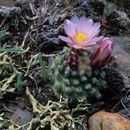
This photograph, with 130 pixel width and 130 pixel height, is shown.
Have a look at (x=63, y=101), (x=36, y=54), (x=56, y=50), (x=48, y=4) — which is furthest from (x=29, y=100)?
(x=48, y=4)

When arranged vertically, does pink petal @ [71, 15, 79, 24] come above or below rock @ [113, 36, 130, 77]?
above

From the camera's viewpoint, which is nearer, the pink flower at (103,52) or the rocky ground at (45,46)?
the pink flower at (103,52)

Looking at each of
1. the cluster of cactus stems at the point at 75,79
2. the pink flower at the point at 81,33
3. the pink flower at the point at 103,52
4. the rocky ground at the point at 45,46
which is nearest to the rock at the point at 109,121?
the rocky ground at the point at 45,46

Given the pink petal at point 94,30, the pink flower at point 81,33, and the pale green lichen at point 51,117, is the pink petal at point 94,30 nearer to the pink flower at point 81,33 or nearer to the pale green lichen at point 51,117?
the pink flower at point 81,33

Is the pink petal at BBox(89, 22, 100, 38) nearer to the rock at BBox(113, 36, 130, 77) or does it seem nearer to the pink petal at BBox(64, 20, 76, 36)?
the pink petal at BBox(64, 20, 76, 36)

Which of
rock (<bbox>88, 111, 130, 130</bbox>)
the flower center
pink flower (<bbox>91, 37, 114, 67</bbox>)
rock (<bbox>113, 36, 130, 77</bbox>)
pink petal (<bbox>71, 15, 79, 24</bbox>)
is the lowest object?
rock (<bbox>88, 111, 130, 130</bbox>)

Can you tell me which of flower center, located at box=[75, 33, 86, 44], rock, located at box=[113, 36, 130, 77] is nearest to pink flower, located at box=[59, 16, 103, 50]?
flower center, located at box=[75, 33, 86, 44]

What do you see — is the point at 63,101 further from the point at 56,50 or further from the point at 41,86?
the point at 56,50
